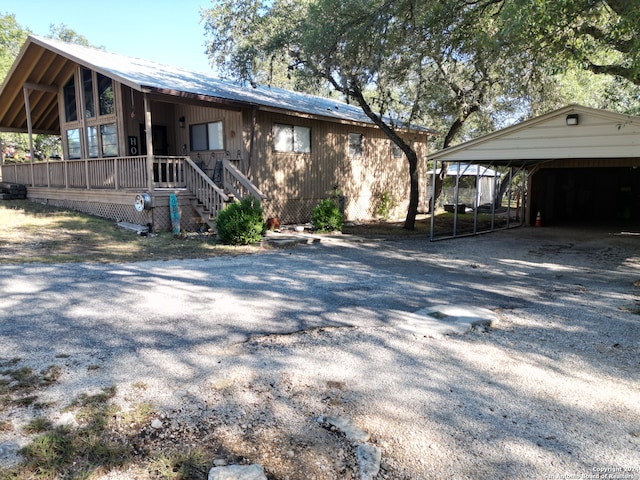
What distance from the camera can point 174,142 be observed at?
48.8 feet

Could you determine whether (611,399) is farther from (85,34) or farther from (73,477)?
(85,34)

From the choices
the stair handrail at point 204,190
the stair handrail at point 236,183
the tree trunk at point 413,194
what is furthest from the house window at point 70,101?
the tree trunk at point 413,194

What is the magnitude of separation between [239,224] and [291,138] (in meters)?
5.51

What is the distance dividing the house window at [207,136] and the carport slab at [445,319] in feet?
32.5

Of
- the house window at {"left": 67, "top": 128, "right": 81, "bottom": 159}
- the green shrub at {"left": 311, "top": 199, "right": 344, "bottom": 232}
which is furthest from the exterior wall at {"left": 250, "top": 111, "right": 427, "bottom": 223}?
the house window at {"left": 67, "top": 128, "right": 81, "bottom": 159}

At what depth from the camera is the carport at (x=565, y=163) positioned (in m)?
9.03

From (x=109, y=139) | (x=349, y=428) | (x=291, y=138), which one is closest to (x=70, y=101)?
(x=109, y=139)

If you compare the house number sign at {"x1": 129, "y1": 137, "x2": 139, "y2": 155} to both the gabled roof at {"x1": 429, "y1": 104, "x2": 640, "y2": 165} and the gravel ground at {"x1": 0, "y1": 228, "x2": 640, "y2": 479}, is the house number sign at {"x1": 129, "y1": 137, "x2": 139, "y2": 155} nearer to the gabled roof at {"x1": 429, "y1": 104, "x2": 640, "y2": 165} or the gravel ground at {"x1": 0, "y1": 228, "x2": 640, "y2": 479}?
the gravel ground at {"x1": 0, "y1": 228, "x2": 640, "y2": 479}

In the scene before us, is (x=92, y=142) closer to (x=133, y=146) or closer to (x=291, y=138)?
(x=133, y=146)

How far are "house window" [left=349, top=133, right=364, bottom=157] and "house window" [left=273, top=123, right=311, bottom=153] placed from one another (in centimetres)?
226

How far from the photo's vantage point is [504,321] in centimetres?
495

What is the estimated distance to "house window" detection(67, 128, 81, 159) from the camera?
1549 cm

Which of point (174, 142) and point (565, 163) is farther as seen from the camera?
point (565, 163)

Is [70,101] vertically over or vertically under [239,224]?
over
